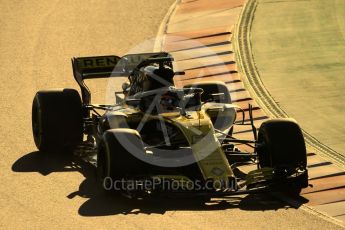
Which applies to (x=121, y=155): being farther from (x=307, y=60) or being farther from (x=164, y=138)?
(x=307, y=60)

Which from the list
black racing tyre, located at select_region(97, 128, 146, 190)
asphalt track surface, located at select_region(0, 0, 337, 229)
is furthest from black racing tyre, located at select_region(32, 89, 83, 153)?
black racing tyre, located at select_region(97, 128, 146, 190)

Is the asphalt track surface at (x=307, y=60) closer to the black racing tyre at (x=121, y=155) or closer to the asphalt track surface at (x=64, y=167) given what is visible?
the asphalt track surface at (x=64, y=167)

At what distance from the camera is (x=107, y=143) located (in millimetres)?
→ 15281

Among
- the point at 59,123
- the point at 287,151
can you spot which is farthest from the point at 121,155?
the point at 59,123

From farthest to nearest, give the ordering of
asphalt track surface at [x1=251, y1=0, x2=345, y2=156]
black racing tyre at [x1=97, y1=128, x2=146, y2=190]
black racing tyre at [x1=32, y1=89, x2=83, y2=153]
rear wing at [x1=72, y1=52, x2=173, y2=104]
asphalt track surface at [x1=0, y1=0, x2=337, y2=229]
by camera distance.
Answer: asphalt track surface at [x1=251, y1=0, x2=345, y2=156] → rear wing at [x1=72, y1=52, x2=173, y2=104] → black racing tyre at [x1=32, y1=89, x2=83, y2=153] → black racing tyre at [x1=97, y1=128, x2=146, y2=190] → asphalt track surface at [x1=0, y1=0, x2=337, y2=229]

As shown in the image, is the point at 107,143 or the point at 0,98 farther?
the point at 0,98

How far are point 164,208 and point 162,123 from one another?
195cm

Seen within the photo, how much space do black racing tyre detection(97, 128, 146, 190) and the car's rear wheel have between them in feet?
7.31

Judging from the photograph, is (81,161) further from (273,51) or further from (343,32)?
(343,32)

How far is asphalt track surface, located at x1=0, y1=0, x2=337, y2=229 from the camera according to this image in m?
14.4

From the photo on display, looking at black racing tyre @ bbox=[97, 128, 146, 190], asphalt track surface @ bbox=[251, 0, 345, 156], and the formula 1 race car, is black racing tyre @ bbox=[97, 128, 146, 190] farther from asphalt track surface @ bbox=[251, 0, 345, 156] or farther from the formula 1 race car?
asphalt track surface @ bbox=[251, 0, 345, 156]

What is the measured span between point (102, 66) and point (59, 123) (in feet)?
7.07

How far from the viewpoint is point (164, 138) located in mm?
16328

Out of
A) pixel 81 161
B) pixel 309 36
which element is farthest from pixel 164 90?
pixel 309 36
